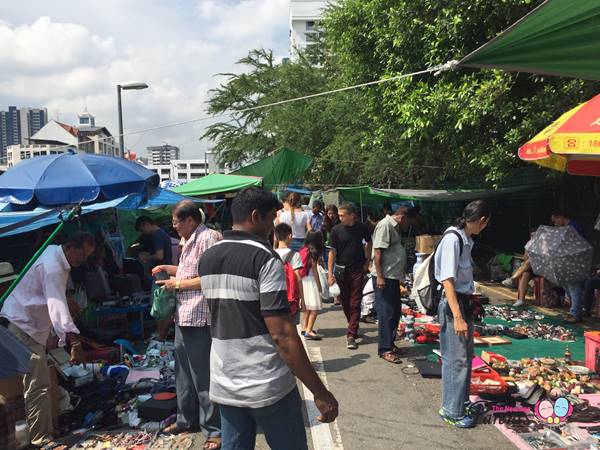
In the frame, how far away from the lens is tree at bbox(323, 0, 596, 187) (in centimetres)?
765

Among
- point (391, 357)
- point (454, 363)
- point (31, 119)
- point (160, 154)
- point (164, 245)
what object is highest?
point (31, 119)

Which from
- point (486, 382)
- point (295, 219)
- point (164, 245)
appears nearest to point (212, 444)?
point (486, 382)

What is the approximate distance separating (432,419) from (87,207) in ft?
15.2

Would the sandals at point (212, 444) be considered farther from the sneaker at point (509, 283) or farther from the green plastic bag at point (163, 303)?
the sneaker at point (509, 283)

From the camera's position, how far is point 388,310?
19.0ft

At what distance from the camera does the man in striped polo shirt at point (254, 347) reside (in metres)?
2.24

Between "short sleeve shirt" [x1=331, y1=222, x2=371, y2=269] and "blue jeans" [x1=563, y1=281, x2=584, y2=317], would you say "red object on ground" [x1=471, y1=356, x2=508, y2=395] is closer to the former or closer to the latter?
"short sleeve shirt" [x1=331, y1=222, x2=371, y2=269]

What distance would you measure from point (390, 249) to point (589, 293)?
14.2 ft

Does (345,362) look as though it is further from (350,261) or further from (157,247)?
(157,247)

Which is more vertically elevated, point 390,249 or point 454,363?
point 390,249

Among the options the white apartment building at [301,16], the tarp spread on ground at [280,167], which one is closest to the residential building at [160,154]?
the white apartment building at [301,16]

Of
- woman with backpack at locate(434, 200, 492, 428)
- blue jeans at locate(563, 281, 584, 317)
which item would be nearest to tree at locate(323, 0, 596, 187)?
blue jeans at locate(563, 281, 584, 317)

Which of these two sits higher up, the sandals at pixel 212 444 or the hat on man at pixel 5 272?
the hat on man at pixel 5 272

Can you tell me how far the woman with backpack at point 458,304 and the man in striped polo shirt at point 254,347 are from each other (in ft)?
6.40
